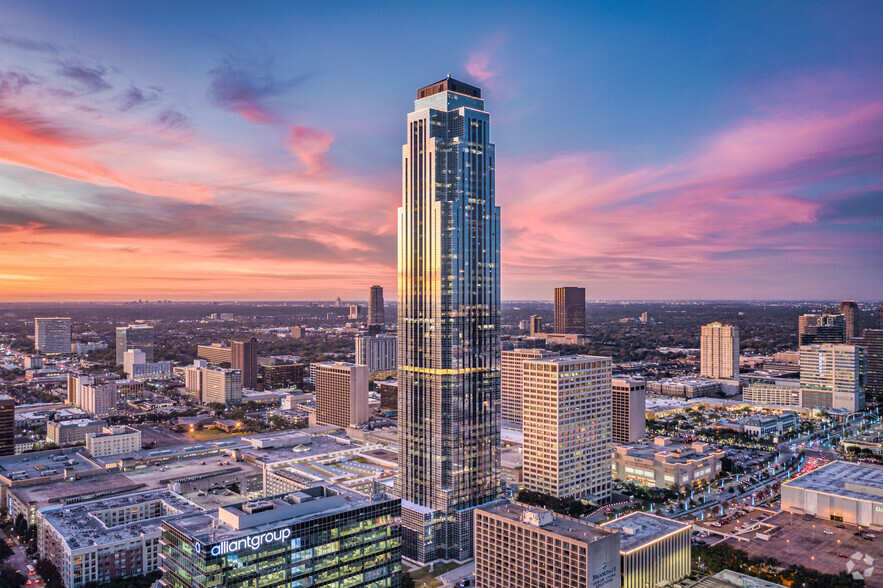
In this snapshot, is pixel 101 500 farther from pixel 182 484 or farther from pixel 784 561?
pixel 784 561

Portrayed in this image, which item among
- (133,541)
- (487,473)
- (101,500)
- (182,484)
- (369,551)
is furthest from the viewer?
(182,484)

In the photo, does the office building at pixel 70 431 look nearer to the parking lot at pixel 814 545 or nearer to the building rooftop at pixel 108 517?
the building rooftop at pixel 108 517

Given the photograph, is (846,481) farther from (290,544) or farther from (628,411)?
(290,544)

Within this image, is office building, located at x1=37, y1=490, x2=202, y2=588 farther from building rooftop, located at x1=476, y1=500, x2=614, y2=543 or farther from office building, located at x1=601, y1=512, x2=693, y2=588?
office building, located at x1=601, y1=512, x2=693, y2=588

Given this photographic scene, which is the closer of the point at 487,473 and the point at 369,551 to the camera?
the point at 369,551

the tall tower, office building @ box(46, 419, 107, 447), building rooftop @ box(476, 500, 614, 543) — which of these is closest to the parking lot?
building rooftop @ box(476, 500, 614, 543)

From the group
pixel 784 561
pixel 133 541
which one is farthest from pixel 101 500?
pixel 784 561

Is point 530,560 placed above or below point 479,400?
below
